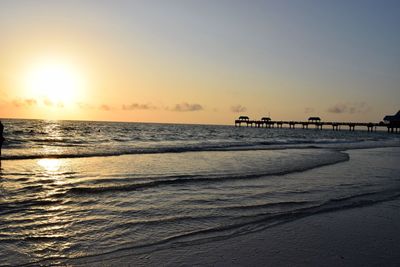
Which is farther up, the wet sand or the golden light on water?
the golden light on water

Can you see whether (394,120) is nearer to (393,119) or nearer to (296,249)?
(393,119)

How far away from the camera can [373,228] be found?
6.30 meters

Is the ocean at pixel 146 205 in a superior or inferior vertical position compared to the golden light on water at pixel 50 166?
inferior

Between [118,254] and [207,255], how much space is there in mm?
1208

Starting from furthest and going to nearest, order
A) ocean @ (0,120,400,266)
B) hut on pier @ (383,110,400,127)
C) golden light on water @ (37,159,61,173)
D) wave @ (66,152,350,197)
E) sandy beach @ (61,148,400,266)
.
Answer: hut on pier @ (383,110,400,127)
golden light on water @ (37,159,61,173)
wave @ (66,152,350,197)
ocean @ (0,120,400,266)
sandy beach @ (61,148,400,266)

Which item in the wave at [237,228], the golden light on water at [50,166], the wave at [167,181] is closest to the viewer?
the wave at [237,228]

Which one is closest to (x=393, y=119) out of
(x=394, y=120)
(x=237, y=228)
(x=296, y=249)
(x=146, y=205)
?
(x=394, y=120)

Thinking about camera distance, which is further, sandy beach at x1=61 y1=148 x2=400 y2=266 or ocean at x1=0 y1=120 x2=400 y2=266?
ocean at x1=0 y1=120 x2=400 y2=266

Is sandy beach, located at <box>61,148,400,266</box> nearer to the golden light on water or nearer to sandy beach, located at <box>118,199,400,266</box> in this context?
sandy beach, located at <box>118,199,400,266</box>

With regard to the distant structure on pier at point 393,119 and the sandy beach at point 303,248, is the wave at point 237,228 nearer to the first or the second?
the sandy beach at point 303,248

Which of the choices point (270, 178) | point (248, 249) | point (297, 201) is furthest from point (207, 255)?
point (270, 178)

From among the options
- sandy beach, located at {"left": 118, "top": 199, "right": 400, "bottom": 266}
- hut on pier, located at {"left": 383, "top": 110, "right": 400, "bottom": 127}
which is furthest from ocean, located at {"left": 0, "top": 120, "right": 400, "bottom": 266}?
hut on pier, located at {"left": 383, "top": 110, "right": 400, "bottom": 127}


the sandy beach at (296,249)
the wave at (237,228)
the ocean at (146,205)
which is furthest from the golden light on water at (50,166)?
the sandy beach at (296,249)

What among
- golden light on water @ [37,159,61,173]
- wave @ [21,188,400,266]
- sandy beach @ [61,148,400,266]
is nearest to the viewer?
sandy beach @ [61,148,400,266]
